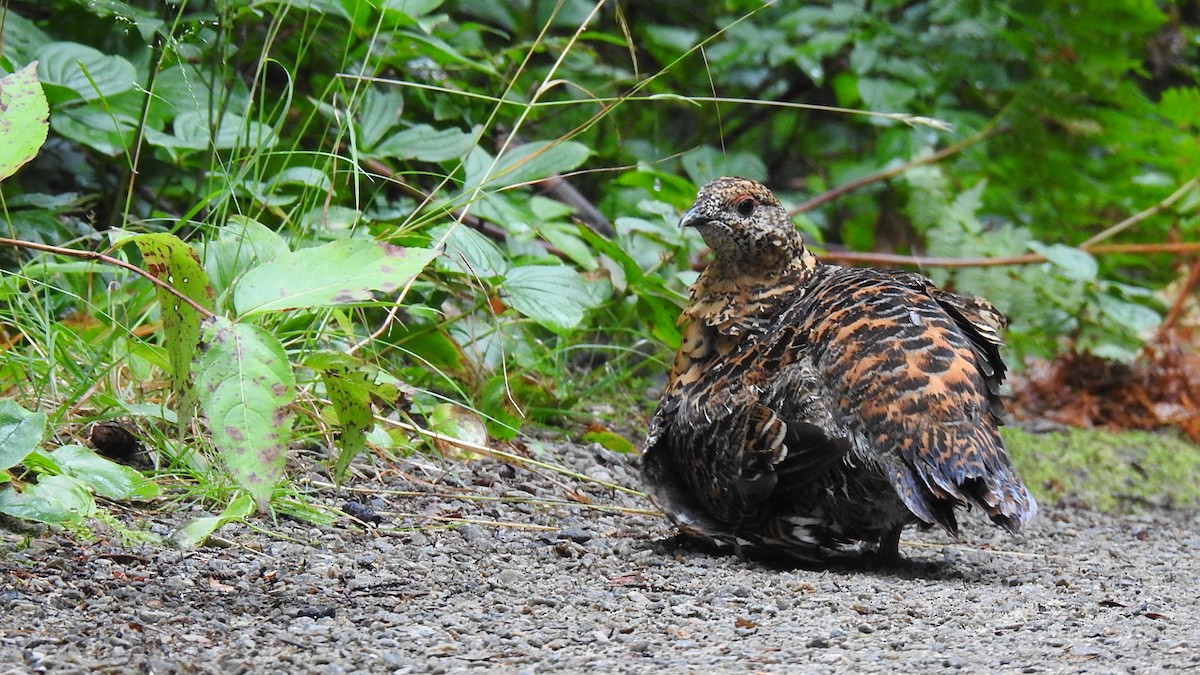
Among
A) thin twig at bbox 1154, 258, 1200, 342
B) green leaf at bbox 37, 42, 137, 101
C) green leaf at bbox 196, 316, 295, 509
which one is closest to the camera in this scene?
green leaf at bbox 196, 316, 295, 509

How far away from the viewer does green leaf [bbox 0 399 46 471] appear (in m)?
2.46

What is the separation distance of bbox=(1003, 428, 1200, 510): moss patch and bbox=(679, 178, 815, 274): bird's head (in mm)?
1843

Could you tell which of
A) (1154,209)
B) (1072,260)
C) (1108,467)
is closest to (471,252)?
(1072,260)

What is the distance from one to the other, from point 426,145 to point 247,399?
7.60ft

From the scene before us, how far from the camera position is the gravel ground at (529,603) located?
219 centimetres

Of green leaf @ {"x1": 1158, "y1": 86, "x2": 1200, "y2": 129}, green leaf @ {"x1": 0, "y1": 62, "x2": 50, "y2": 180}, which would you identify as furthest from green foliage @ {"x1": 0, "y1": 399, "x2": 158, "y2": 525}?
green leaf @ {"x1": 1158, "y1": 86, "x2": 1200, "y2": 129}

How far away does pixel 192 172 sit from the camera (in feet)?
15.6

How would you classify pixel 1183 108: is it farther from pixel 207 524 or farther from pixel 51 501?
pixel 51 501

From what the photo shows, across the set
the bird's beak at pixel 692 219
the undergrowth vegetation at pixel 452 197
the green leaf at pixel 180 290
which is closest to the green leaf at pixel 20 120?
the undergrowth vegetation at pixel 452 197

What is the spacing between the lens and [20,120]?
2576mm

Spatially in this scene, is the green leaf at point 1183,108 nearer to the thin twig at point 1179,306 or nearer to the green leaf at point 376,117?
the thin twig at point 1179,306

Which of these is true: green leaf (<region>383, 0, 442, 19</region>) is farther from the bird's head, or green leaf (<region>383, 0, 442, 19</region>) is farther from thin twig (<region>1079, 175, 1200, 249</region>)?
thin twig (<region>1079, 175, 1200, 249</region>)

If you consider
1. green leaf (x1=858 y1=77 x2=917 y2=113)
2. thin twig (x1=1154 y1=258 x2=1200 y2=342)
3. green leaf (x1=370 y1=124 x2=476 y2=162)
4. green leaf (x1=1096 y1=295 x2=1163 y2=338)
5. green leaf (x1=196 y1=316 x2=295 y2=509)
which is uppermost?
green leaf (x1=858 y1=77 x2=917 y2=113)

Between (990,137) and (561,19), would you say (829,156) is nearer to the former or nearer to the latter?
(990,137)
